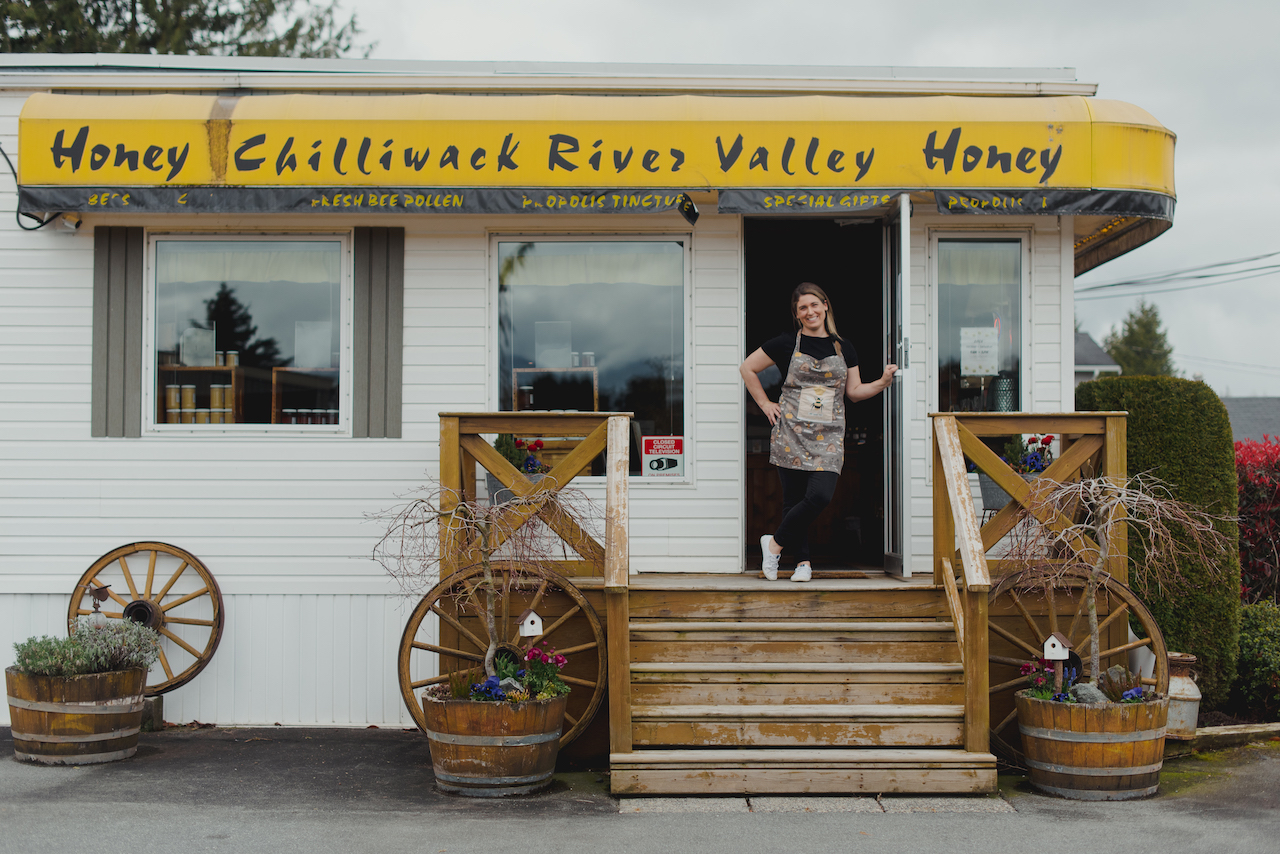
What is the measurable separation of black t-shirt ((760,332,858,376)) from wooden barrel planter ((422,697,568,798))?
242 centimetres

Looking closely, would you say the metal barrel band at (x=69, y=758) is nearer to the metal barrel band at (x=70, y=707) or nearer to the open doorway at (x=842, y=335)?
the metal barrel band at (x=70, y=707)

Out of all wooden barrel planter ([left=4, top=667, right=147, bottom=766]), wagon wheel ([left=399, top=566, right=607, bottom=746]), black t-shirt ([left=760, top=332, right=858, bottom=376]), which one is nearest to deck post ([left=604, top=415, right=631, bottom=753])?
wagon wheel ([left=399, top=566, right=607, bottom=746])

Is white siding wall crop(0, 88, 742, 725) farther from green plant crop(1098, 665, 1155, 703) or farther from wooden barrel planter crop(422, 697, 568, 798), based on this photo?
green plant crop(1098, 665, 1155, 703)

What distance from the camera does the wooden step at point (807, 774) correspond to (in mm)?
5117

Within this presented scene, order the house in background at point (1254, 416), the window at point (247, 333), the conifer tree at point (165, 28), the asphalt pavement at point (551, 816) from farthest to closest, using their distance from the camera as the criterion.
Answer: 1. the house in background at point (1254, 416)
2. the conifer tree at point (165, 28)
3. the window at point (247, 333)
4. the asphalt pavement at point (551, 816)

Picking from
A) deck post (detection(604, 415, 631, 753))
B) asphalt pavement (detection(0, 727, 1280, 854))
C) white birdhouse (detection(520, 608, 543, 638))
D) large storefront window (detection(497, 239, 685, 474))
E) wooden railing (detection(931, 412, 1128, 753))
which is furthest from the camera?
large storefront window (detection(497, 239, 685, 474))

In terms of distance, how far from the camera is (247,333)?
705 centimetres

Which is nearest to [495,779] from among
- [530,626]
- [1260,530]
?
[530,626]

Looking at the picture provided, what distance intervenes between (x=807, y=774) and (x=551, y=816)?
1.22m

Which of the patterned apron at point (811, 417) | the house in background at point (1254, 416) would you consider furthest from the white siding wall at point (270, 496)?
the house in background at point (1254, 416)

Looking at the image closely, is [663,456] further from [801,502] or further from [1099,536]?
[1099,536]

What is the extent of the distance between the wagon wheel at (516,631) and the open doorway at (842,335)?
2.34 metres

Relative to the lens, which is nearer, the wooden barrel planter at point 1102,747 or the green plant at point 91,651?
Result: the wooden barrel planter at point 1102,747

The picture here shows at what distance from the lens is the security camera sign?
685cm
